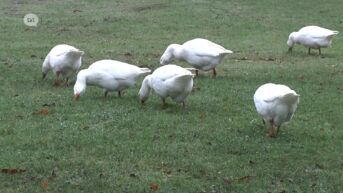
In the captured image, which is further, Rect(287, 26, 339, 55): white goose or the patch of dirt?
the patch of dirt

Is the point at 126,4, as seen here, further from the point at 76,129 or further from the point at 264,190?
the point at 264,190

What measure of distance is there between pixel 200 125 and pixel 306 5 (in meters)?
19.7

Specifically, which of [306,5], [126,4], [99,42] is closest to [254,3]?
[306,5]

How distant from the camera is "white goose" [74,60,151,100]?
38.0 ft

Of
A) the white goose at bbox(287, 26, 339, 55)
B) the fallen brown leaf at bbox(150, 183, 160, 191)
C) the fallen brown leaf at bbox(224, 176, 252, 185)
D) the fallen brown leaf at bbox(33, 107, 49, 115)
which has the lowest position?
the white goose at bbox(287, 26, 339, 55)

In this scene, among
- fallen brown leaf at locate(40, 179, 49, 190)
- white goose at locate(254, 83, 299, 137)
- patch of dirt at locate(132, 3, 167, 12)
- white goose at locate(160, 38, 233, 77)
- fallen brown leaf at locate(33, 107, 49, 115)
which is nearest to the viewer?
fallen brown leaf at locate(40, 179, 49, 190)

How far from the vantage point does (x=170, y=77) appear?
10.6 meters

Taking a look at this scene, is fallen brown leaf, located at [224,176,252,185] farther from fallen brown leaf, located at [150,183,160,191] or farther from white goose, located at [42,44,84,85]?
white goose, located at [42,44,84,85]

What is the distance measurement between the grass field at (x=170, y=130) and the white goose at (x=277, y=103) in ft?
1.21

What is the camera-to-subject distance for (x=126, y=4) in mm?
28688

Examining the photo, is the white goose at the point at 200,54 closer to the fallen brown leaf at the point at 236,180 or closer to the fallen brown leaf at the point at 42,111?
the fallen brown leaf at the point at 42,111

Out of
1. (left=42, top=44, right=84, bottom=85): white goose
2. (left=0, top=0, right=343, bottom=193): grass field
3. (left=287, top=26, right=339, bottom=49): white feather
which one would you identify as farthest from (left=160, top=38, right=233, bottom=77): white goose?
(left=287, top=26, right=339, bottom=49): white feather

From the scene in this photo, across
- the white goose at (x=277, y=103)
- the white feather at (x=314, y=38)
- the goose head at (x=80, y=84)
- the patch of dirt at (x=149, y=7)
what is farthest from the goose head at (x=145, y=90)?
the patch of dirt at (x=149, y=7)

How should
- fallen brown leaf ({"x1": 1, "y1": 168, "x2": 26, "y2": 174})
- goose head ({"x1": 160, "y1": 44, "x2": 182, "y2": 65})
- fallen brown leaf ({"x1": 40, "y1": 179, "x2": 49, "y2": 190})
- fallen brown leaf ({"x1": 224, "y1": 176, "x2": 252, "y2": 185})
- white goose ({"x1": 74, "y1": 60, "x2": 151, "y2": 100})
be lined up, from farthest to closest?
goose head ({"x1": 160, "y1": 44, "x2": 182, "y2": 65}), white goose ({"x1": 74, "y1": 60, "x2": 151, "y2": 100}), fallen brown leaf ({"x1": 1, "y1": 168, "x2": 26, "y2": 174}), fallen brown leaf ({"x1": 224, "y1": 176, "x2": 252, "y2": 185}), fallen brown leaf ({"x1": 40, "y1": 179, "x2": 49, "y2": 190})
